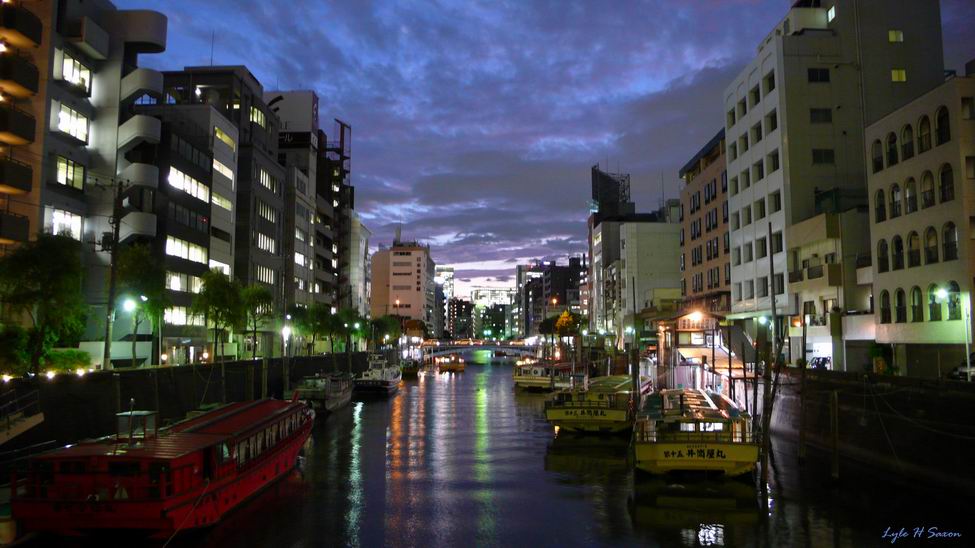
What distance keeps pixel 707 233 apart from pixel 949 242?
4777 centimetres

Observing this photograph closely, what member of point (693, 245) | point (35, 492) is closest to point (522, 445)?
point (35, 492)

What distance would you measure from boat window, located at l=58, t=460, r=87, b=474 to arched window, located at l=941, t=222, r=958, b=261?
1664 inches

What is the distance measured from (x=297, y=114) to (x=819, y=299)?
93.4m

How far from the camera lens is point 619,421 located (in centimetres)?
4862

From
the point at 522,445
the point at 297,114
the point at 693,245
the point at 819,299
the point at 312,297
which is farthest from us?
the point at 297,114

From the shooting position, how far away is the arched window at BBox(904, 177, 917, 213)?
44.0m

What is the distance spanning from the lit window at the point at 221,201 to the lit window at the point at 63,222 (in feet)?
70.3

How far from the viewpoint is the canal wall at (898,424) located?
90.0ft

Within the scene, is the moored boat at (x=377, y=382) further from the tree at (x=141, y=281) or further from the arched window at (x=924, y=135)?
the arched window at (x=924, y=135)

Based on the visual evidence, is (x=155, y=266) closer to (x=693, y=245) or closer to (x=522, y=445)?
(x=522, y=445)

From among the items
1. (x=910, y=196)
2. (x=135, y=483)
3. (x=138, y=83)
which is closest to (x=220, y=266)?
(x=138, y=83)

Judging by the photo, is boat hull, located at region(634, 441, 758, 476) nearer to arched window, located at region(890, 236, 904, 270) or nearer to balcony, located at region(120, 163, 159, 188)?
arched window, located at region(890, 236, 904, 270)

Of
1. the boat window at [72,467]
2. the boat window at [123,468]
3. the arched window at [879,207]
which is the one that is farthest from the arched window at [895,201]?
the boat window at [72,467]

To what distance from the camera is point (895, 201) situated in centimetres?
4619
